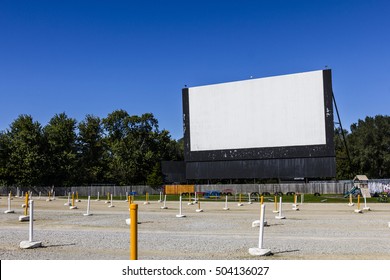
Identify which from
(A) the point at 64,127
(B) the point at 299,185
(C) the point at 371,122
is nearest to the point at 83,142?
(A) the point at 64,127

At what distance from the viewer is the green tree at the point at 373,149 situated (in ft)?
300

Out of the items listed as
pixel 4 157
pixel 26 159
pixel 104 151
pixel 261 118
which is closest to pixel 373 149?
pixel 261 118

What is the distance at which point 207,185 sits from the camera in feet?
226

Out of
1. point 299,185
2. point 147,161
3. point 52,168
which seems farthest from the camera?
point 147,161

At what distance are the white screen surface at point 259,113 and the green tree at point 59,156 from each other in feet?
83.4

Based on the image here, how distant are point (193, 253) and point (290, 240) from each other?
394 cm

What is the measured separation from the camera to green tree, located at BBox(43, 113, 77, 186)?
7962cm

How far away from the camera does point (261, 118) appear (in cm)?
6400

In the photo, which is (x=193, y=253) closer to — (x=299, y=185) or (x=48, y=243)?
(x=48, y=243)

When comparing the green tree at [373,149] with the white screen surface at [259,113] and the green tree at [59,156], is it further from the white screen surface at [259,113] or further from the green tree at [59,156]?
the green tree at [59,156]

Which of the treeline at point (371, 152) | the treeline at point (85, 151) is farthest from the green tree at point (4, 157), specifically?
A: the treeline at point (371, 152)

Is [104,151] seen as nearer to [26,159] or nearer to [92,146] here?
[92,146]

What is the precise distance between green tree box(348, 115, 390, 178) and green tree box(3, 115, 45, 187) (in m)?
62.3

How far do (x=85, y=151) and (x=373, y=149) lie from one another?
61363 mm
